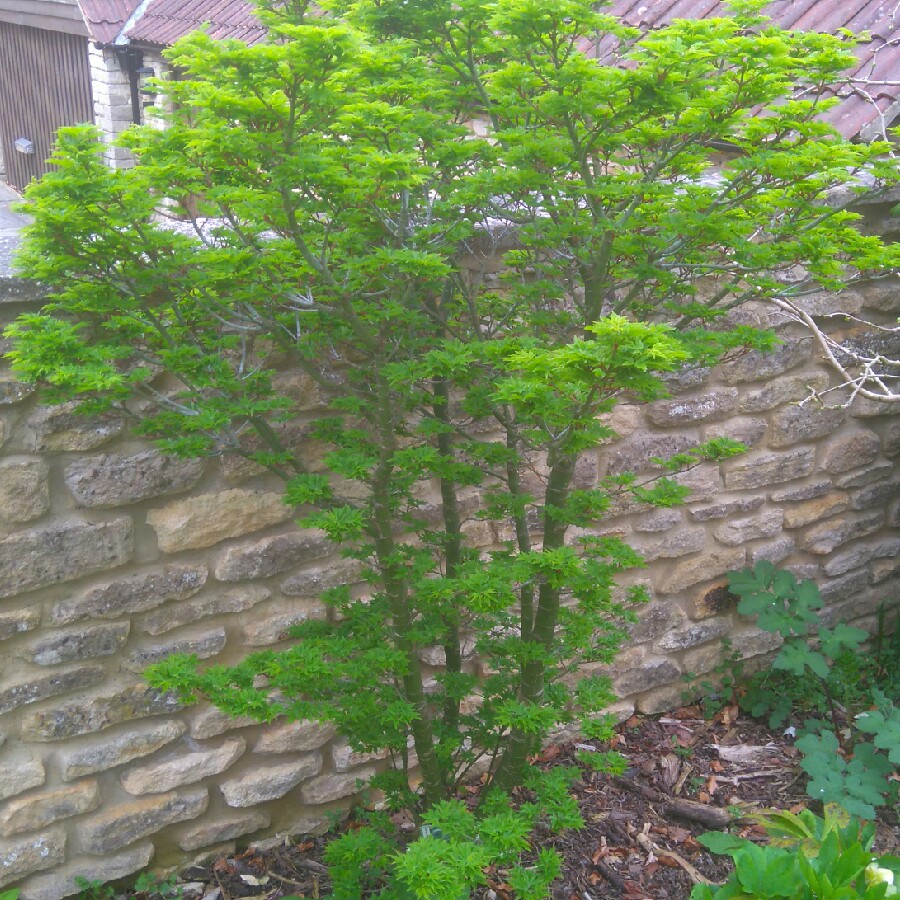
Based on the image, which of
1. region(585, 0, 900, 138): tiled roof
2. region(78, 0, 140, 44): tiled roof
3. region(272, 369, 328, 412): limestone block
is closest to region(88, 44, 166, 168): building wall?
region(78, 0, 140, 44): tiled roof

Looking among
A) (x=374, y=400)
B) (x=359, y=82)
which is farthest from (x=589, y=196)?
(x=374, y=400)

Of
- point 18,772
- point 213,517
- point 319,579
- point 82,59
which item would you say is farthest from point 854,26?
point 82,59

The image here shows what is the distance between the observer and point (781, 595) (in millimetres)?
3336

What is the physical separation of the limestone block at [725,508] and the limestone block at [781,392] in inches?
13.0

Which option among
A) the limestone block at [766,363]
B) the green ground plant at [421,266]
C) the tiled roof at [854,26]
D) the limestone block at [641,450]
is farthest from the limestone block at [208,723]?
the tiled roof at [854,26]

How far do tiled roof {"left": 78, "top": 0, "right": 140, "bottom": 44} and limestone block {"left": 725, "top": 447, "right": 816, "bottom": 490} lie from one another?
555 centimetres

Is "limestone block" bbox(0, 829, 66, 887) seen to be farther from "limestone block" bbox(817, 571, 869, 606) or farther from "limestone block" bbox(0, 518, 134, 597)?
"limestone block" bbox(817, 571, 869, 606)

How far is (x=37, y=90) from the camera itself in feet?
28.5

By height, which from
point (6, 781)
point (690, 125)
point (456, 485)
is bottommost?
Answer: point (6, 781)

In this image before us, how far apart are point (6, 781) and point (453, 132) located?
6.17ft

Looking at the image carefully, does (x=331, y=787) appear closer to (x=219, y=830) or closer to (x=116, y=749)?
(x=219, y=830)

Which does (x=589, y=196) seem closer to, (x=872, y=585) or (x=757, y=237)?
(x=757, y=237)

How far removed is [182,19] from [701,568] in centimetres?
545

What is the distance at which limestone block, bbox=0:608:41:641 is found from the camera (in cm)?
231
